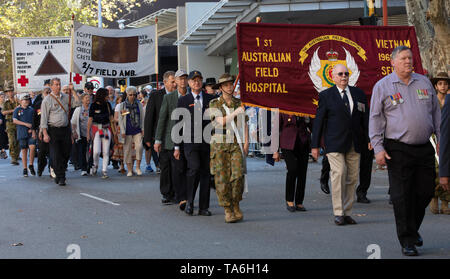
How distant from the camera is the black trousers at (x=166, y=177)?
12.2 meters

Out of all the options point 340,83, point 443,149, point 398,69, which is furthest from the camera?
point 340,83

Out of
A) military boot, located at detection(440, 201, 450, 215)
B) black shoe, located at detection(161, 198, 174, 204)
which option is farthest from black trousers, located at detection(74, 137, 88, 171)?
military boot, located at detection(440, 201, 450, 215)

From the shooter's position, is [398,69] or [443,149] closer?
[443,149]

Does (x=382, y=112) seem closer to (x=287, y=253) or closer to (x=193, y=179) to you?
(x=287, y=253)

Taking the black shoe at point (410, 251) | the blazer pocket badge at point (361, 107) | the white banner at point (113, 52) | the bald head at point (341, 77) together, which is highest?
the white banner at point (113, 52)

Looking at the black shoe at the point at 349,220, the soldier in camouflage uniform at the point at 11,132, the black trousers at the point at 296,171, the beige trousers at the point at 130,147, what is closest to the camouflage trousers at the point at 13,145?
the soldier in camouflage uniform at the point at 11,132

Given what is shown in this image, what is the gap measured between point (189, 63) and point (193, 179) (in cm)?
2900

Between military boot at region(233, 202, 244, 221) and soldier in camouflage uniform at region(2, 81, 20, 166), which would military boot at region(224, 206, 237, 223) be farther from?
soldier in camouflage uniform at region(2, 81, 20, 166)

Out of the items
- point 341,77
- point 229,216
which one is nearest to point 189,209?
point 229,216

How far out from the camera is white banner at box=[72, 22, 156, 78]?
1684cm

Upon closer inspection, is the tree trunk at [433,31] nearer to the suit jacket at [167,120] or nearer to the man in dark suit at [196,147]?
the suit jacket at [167,120]

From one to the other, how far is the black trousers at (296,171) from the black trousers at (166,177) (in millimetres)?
2064

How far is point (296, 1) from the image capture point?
24.8 meters

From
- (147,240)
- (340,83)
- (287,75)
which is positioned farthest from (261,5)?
(147,240)
